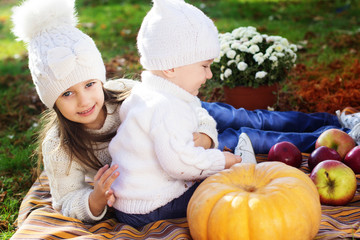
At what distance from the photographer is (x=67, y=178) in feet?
10.1

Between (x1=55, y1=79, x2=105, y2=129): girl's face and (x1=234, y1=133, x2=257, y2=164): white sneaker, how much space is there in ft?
3.90

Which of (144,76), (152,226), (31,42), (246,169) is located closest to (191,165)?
(246,169)

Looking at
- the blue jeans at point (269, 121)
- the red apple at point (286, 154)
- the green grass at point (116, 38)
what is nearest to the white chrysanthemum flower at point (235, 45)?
the green grass at point (116, 38)

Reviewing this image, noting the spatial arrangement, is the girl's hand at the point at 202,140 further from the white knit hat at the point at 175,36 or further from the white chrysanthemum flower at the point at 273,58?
the white chrysanthemum flower at the point at 273,58

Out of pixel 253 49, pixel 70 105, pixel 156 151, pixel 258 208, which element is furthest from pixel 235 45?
pixel 258 208

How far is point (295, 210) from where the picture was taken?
2.18 m

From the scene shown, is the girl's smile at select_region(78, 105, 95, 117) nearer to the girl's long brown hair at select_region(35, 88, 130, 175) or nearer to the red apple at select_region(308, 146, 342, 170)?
the girl's long brown hair at select_region(35, 88, 130, 175)

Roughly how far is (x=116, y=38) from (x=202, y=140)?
18.8 feet

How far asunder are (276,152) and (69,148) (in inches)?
64.3

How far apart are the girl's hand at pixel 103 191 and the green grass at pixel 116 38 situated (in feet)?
2.69

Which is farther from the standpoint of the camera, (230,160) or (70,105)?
(70,105)

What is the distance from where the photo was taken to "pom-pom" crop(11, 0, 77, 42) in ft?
9.33

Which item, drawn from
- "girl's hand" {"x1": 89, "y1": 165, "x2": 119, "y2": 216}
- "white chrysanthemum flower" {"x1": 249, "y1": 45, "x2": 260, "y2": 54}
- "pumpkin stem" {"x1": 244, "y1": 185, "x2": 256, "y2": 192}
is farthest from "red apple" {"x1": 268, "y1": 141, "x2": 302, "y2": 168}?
"girl's hand" {"x1": 89, "y1": 165, "x2": 119, "y2": 216}

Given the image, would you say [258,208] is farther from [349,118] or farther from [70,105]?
[349,118]
